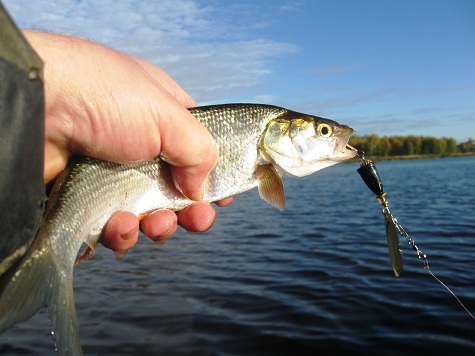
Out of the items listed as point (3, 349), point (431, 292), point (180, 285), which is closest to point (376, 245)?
point (431, 292)

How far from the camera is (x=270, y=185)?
4.59m

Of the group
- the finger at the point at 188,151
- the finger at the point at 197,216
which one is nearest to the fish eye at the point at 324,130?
the finger at the point at 188,151

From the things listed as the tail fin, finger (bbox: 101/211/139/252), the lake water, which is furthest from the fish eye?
the lake water

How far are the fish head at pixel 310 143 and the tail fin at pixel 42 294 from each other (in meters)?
2.52

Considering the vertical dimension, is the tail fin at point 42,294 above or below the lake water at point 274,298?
above

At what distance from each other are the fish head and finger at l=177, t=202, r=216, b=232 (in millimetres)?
939

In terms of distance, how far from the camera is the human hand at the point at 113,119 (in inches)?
125

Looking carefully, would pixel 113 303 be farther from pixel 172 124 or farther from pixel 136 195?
pixel 172 124

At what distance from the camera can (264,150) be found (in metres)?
4.62

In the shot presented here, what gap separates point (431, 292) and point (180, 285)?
5742 mm

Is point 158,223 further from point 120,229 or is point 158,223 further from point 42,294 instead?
point 42,294

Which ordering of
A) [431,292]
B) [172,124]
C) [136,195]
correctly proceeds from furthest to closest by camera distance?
[431,292] < [136,195] < [172,124]

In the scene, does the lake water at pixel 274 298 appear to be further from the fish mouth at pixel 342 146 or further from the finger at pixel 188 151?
the finger at pixel 188 151

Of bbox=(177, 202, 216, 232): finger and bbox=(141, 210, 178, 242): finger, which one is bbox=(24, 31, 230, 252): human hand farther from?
bbox=(177, 202, 216, 232): finger
